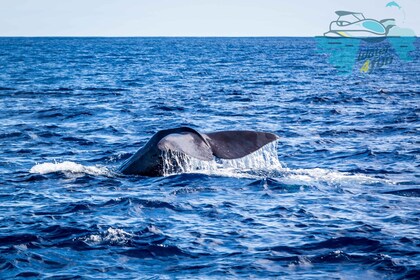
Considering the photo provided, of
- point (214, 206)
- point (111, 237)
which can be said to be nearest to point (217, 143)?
Result: point (214, 206)

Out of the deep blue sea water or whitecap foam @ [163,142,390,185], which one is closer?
the deep blue sea water

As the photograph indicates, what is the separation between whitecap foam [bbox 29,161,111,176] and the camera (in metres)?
13.6

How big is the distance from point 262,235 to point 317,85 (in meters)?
31.3

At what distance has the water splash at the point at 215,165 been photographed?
1265 cm

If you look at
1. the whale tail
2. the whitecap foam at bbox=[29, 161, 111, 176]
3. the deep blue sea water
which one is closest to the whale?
the whale tail

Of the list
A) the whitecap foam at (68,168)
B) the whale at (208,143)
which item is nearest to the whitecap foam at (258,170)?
the whale at (208,143)

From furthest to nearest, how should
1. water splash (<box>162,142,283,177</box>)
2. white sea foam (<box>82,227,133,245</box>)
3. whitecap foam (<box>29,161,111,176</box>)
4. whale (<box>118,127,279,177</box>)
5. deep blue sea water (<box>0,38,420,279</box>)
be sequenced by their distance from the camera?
1. whitecap foam (<box>29,161,111,176</box>)
2. water splash (<box>162,142,283,177</box>)
3. whale (<box>118,127,279,177</box>)
4. white sea foam (<box>82,227,133,245</box>)
5. deep blue sea water (<box>0,38,420,279</box>)

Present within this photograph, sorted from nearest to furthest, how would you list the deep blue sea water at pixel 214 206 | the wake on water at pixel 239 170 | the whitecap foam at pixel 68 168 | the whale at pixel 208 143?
1. the deep blue sea water at pixel 214 206
2. the whale at pixel 208 143
3. the wake on water at pixel 239 170
4. the whitecap foam at pixel 68 168

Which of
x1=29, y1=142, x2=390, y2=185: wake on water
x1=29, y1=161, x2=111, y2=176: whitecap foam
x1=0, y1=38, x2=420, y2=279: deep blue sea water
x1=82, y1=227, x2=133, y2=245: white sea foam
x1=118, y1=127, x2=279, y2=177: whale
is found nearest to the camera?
x1=0, y1=38, x2=420, y2=279: deep blue sea water

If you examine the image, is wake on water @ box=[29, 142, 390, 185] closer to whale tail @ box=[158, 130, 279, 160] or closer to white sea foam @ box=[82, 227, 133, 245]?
whale tail @ box=[158, 130, 279, 160]

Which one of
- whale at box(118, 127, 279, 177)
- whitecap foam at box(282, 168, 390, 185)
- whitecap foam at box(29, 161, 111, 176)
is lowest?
whitecap foam at box(29, 161, 111, 176)

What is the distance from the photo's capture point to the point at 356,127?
69.2 ft

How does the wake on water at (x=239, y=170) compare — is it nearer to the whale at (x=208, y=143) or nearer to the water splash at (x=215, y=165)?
the water splash at (x=215, y=165)

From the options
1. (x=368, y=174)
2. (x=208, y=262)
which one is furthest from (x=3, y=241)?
(x=368, y=174)
